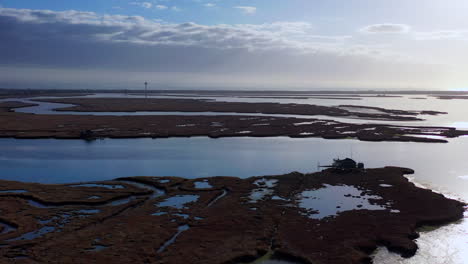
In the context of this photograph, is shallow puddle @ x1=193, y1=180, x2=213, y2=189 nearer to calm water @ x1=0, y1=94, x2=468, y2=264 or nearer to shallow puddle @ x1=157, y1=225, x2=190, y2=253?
calm water @ x1=0, y1=94, x2=468, y2=264

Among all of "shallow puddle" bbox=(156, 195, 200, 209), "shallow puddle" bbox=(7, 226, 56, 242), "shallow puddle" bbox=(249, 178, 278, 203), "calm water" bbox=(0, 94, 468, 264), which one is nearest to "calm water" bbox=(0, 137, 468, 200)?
"calm water" bbox=(0, 94, 468, 264)

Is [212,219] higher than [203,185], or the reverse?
[203,185]

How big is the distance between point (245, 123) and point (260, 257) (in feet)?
172

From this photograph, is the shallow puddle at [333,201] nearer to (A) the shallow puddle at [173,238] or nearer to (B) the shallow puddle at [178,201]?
(B) the shallow puddle at [178,201]

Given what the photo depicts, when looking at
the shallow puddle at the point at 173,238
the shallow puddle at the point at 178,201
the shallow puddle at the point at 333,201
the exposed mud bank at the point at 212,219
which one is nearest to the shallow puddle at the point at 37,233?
the exposed mud bank at the point at 212,219

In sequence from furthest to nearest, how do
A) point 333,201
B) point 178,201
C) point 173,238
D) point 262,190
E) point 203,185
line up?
point 203,185 < point 262,190 < point 333,201 < point 178,201 < point 173,238

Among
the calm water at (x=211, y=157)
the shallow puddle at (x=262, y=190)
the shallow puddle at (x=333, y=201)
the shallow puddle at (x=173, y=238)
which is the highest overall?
the calm water at (x=211, y=157)

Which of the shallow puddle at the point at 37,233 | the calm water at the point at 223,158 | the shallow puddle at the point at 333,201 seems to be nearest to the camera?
the shallow puddle at the point at 37,233

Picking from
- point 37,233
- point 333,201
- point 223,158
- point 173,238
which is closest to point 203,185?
point 333,201

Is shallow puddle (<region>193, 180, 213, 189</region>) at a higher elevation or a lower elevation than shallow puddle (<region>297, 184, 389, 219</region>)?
higher

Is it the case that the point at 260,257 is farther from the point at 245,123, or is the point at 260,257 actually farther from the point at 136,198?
the point at 245,123

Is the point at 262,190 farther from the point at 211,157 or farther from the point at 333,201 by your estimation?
the point at 211,157

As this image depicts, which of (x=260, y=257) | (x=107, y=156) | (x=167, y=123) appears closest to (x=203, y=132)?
(x=167, y=123)

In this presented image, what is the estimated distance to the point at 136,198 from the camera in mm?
25406
